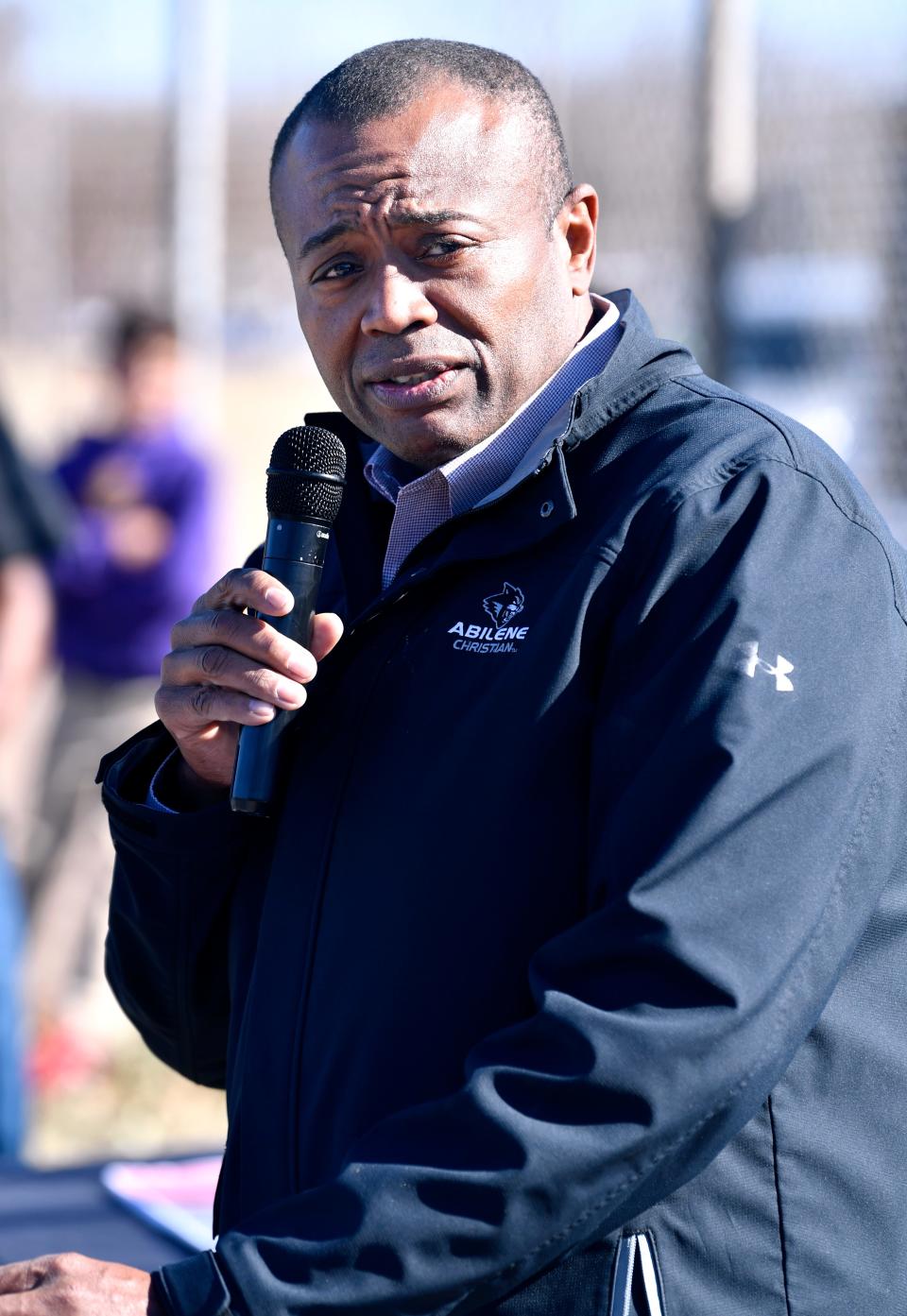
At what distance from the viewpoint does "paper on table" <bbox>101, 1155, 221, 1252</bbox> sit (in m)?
2.80

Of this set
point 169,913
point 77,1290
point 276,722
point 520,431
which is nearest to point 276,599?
point 276,722

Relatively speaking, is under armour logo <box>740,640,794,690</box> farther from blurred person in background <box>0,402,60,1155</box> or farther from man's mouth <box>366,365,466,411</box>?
blurred person in background <box>0,402,60,1155</box>

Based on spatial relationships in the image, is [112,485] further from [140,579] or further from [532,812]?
[532,812]

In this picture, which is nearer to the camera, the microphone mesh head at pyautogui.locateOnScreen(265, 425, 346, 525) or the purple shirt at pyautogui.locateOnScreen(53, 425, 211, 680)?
the microphone mesh head at pyautogui.locateOnScreen(265, 425, 346, 525)

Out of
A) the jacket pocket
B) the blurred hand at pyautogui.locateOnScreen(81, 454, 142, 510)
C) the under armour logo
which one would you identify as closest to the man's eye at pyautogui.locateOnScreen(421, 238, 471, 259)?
the under armour logo

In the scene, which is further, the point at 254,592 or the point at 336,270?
the point at 336,270

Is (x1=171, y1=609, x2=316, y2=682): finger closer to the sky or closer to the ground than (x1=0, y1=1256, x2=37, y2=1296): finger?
closer to the sky

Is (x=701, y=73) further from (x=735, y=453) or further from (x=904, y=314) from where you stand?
(x=735, y=453)

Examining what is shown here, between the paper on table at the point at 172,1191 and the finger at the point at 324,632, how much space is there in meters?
1.16

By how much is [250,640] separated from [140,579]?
5.02 m

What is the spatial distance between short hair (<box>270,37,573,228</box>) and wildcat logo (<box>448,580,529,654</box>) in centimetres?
53

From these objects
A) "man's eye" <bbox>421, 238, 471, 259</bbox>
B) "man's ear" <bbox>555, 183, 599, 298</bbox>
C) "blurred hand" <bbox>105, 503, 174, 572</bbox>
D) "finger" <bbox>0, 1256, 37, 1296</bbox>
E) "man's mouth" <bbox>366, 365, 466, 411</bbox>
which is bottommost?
"finger" <bbox>0, 1256, 37, 1296</bbox>

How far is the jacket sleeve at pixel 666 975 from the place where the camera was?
1.50 metres

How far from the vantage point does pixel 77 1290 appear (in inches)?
64.7
